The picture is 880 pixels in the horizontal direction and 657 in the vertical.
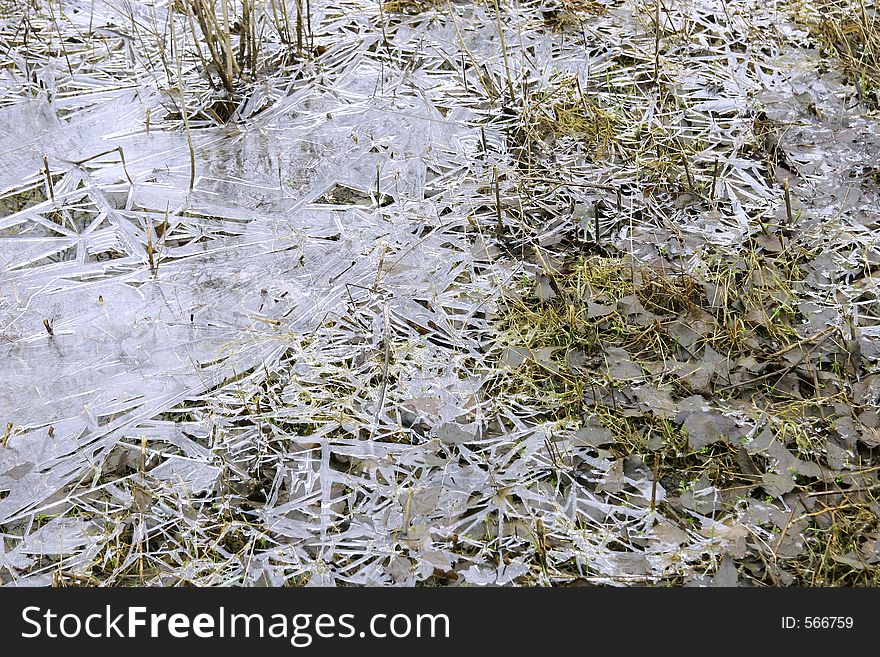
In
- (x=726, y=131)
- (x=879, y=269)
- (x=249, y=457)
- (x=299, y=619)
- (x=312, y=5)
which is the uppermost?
(x=312, y=5)

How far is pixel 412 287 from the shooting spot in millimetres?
2535

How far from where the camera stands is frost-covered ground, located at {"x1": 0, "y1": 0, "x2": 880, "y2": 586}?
200 cm

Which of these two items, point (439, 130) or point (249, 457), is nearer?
point (249, 457)

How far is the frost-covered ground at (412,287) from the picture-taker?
2.00 m

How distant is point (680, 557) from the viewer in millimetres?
1928

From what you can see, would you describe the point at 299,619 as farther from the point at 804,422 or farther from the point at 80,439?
the point at 804,422

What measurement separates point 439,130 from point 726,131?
1020mm

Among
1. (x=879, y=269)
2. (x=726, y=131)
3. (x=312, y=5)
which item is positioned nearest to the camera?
(x=879, y=269)

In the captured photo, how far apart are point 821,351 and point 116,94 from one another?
2.62 metres

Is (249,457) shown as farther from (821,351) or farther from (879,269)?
(879,269)

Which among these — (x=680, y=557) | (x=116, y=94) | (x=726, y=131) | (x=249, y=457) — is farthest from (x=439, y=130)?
(x=680, y=557)

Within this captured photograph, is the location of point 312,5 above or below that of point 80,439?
above

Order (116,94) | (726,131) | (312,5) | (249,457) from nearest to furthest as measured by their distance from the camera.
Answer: (249,457)
(726,131)
(116,94)
(312,5)

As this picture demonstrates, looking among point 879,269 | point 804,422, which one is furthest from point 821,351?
point 879,269
